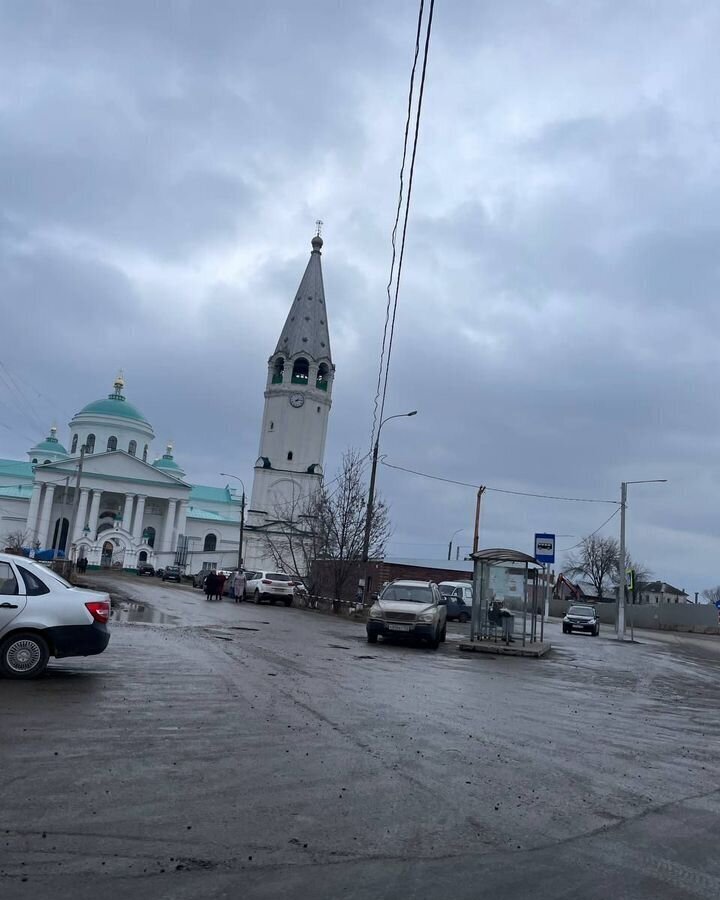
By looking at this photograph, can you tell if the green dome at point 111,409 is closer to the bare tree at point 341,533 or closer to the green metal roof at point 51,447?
the green metal roof at point 51,447

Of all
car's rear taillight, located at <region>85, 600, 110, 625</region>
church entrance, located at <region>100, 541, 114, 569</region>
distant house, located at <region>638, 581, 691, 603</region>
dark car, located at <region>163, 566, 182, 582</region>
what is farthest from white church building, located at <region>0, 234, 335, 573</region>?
car's rear taillight, located at <region>85, 600, 110, 625</region>

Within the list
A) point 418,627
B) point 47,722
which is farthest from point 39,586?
point 418,627

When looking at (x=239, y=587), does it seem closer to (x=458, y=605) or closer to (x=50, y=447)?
(x=458, y=605)

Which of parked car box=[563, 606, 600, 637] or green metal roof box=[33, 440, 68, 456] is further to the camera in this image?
green metal roof box=[33, 440, 68, 456]

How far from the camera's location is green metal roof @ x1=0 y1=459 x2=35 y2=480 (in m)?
107

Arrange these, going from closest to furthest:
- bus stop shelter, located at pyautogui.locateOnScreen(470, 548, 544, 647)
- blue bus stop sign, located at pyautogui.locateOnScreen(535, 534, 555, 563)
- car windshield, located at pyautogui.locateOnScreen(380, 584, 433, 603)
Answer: car windshield, located at pyautogui.locateOnScreen(380, 584, 433, 603), bus stop shelter, located at pyautogui.locateOnScreen(470, 548, 544, 647), blue bus stop sign, located at pyautogui.locateOnScreen(535, 534, 555, 563)

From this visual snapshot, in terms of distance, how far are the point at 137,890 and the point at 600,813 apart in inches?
131

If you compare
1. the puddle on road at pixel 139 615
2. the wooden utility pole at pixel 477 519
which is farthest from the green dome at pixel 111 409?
the puddle on road at pixel 139 615

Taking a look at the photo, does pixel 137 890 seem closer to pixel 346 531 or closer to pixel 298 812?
pixel 298 812

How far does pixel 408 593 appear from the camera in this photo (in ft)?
72.5

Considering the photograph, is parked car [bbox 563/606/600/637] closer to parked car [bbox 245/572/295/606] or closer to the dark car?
parked car [bbox 245/572/295/606]

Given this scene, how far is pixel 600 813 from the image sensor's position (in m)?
6.09

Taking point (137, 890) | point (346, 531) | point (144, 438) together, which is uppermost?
point (144, 438)

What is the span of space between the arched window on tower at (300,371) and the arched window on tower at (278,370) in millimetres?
1354
